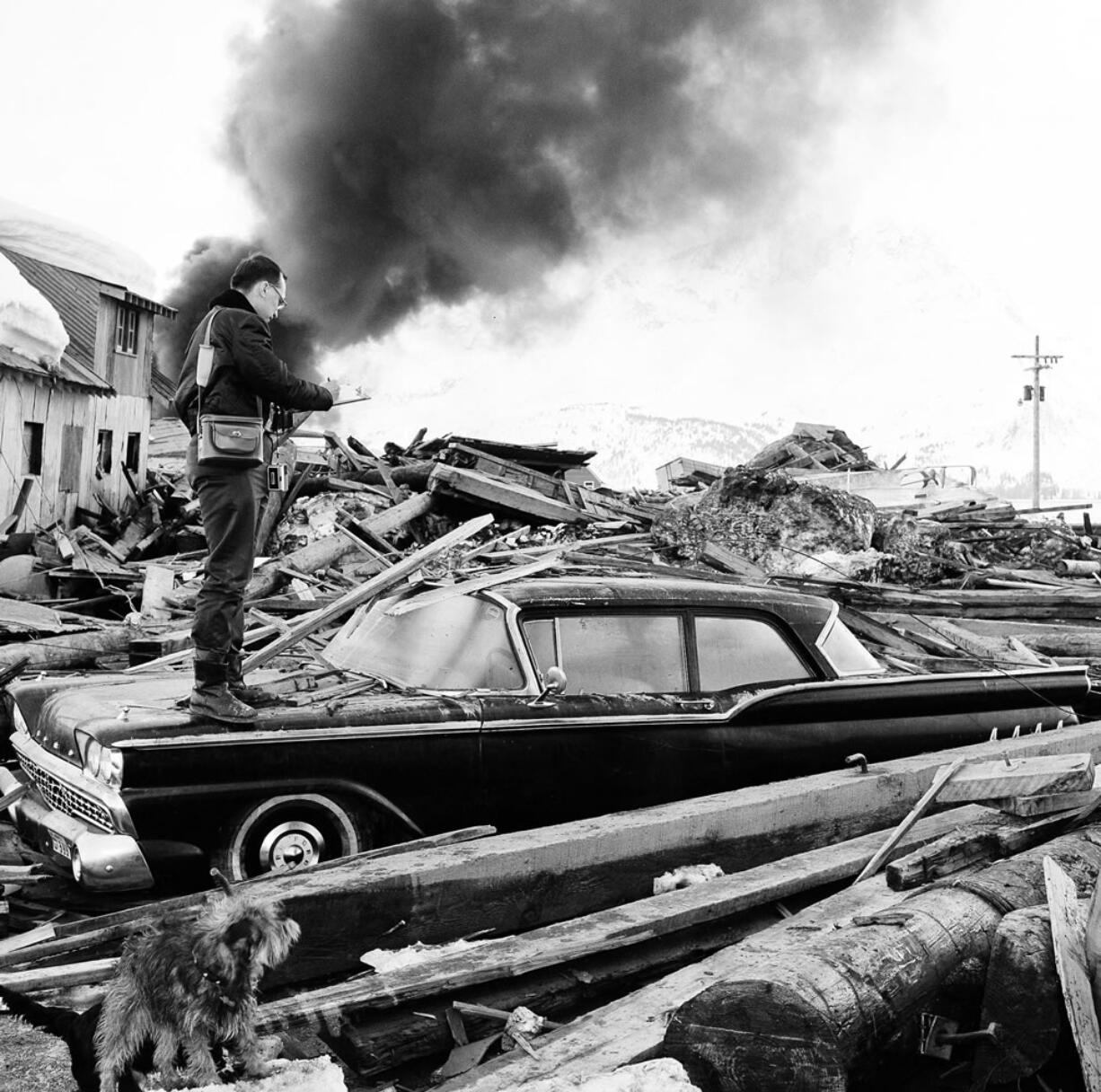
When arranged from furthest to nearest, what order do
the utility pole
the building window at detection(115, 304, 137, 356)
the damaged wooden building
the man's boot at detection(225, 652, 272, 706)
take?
the utility pole < the building window at detection(115, 304, 137, 356) < the damaged wooden building < the man's boot at detection(225, 652, 272, 706)

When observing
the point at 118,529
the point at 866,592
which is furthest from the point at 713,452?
the point at 866,592

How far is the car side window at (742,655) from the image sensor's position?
18.9 feet

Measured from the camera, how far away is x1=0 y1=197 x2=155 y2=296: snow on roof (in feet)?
73.4

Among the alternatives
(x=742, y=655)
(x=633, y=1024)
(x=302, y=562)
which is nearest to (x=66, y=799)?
(x=633, y=1024)

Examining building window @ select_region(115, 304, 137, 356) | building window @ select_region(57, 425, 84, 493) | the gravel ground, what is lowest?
the gravel ground

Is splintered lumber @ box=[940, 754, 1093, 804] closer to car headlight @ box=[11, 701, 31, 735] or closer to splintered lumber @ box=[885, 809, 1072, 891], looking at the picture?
splintered lumber @ box=[885, 809, 1072, 891]

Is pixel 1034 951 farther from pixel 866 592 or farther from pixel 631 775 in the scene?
pixel 866 592

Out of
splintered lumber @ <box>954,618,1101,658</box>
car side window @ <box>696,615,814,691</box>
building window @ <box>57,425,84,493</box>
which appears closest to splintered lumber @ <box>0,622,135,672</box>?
car side window @ <box>696,615,814,691</box>

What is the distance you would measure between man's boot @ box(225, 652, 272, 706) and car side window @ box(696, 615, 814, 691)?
2.01 m

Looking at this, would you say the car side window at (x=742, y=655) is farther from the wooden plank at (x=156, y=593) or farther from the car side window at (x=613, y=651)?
the wooden plank at (x=156, y=593)

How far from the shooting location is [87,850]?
4488mm

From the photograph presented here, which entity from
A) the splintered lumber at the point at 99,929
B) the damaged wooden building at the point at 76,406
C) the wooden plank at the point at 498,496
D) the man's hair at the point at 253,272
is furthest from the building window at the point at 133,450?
the splintered lumber at the point at 99,929

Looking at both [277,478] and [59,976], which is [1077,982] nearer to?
[59,976]

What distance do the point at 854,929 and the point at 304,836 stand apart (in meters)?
2.43
